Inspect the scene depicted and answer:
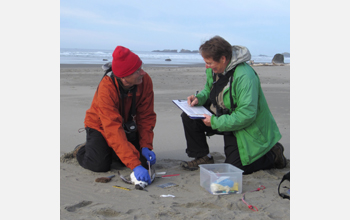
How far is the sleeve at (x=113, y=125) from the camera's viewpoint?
145 inches

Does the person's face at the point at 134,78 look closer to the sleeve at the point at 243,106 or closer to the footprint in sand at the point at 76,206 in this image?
the sleeve at the point at 243,106

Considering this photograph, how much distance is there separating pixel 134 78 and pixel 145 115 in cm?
63

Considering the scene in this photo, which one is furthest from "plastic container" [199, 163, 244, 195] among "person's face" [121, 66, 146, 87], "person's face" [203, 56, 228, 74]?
"person's face" [121, 66, 146, 87]

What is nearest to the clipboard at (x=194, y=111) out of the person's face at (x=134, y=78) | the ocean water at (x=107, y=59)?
the person's face at (x=134, y=78)

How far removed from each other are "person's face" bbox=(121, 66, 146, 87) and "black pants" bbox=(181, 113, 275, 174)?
81cm

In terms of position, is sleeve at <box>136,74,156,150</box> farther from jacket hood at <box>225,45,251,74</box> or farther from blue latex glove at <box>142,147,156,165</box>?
jacket hood at <box>225,45,251,74</box>

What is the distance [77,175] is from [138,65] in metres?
1.39

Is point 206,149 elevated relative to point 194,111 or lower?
lower

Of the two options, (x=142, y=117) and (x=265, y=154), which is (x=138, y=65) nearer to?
(x=142, y=117)

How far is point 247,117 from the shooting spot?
3.65m

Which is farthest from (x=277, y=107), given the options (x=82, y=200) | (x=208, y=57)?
(x=82, y=200)


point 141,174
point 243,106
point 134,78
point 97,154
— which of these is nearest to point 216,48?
point 243,106

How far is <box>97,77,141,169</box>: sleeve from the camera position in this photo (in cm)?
369

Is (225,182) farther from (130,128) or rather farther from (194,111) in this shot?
(130,128)
